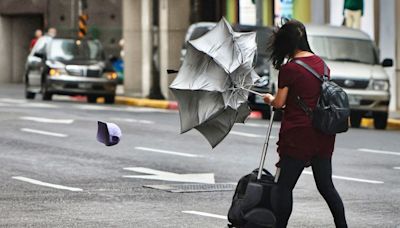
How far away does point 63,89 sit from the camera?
116 ft

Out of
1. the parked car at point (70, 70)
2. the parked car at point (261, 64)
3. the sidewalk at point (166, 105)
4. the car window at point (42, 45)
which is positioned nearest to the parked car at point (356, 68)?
the sidewalk at point (166, 105)

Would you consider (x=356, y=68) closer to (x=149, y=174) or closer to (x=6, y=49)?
(x=149, y=174)

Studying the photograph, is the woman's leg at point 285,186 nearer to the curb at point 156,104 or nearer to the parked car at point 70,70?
the curb at point 156,104

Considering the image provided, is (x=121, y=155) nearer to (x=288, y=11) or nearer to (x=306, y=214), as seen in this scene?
(x=306, y=214)

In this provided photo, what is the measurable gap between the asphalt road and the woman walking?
196 cm

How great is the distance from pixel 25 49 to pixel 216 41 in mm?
44415

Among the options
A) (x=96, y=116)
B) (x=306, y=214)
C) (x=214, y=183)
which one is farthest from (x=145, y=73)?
(x=306, y=214)

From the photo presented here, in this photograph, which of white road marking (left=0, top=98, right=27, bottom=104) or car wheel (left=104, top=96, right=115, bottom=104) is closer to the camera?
white road marking (left=0, top=98, right=27, bottom=104)

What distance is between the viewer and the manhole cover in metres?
15.0

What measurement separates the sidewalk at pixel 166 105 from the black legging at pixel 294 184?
17775mm

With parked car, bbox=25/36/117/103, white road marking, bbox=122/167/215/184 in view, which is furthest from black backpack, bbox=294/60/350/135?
parked car, bbox=25/36/117/103

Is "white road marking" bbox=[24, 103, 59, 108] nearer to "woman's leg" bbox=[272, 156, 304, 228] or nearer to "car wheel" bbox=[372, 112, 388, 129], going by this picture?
"car wheel" bbox=[372, 112, 388, 129]

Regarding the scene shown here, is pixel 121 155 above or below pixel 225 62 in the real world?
below

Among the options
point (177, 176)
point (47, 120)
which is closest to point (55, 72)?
point (47, 120)
